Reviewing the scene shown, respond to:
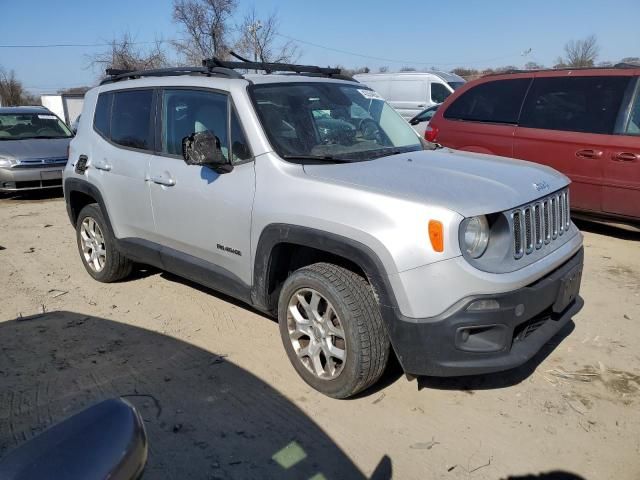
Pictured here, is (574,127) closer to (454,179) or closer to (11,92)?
(454,179)

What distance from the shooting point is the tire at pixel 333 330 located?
2963mm

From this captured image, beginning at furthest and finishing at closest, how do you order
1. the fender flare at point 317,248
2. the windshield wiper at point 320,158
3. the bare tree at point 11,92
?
the bare tree at point 11,92, the windshield wiper at point 320,158, the fender flare at point 317,248

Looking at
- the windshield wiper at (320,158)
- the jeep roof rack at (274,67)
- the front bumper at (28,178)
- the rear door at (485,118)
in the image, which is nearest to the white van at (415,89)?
the rear door at (485,118)

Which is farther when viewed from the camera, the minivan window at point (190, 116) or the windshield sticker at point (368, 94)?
the windshield sticker at point (368, 94)

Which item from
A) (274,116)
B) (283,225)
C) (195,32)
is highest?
(195,32)

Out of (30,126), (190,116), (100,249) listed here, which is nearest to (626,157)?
(190,116)

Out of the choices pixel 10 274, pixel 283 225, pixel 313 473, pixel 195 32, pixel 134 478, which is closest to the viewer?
pixel 134 478

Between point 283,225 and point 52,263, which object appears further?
point 52,263

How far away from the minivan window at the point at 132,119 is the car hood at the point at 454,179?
1.77 metres

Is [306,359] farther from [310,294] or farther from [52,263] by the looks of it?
[52,263]

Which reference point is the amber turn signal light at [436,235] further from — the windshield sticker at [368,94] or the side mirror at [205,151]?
the windshield sticker at [368,94]

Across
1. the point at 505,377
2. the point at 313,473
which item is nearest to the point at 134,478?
the point at 313,473

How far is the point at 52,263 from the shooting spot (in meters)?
6.04

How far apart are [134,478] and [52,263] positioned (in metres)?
5.57
